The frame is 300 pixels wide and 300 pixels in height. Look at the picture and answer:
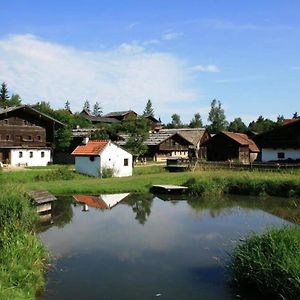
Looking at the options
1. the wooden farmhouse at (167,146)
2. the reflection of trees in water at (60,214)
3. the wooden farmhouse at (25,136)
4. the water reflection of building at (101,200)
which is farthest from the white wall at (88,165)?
the wooden farmhouse at (167,146)

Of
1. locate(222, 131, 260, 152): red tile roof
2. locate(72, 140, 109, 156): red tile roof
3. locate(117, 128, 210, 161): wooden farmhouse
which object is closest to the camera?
locate(72, 140, 109, 156): red tile roof

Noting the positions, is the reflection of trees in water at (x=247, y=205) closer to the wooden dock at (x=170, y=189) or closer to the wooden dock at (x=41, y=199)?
the wooden dock at (x=170, y=189)

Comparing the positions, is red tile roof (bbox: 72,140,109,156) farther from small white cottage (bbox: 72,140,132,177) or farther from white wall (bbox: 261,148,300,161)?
white wall (bbox: 261,148,300,161)

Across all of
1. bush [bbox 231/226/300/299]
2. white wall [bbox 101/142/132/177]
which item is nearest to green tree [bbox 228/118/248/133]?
white wall [bbox 101/142/132/177]

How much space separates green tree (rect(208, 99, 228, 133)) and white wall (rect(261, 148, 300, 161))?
6495 centimetres

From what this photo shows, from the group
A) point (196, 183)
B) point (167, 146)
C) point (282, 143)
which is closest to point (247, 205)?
point (196, 183)

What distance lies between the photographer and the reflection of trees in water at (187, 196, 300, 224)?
Result: 78.5ft

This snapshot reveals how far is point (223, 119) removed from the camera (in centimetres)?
12612

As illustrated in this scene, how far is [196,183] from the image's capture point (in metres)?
31.9

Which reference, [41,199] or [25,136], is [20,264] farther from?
[25,136]

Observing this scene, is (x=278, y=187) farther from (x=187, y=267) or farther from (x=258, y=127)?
(x=258, y=127)

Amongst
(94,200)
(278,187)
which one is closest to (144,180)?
(94,200)

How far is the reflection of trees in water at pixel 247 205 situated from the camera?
78.5 ft

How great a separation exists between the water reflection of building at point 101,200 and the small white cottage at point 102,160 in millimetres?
8393
